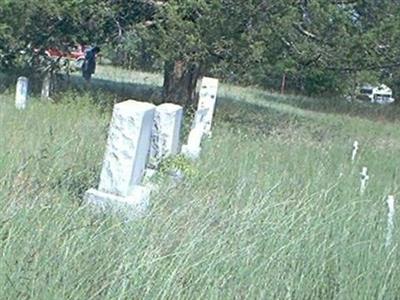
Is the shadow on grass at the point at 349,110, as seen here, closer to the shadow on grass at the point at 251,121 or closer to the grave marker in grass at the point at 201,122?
the shadow on grass at the point at 251,121

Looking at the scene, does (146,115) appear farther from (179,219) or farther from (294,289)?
(294,289)

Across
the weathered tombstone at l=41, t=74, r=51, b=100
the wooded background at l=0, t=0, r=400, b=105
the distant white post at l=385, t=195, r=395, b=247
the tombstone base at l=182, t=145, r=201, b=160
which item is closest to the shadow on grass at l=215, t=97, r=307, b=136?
the wooded background at l=0, t=0, r=400, b=105

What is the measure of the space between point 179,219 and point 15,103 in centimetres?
791

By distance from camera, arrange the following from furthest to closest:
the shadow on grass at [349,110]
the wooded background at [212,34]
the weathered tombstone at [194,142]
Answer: the shadow on grass at [349,110] < the wooded background at [212,34] < the weathered tombstone at [194,142]

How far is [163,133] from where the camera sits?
6.68 metres

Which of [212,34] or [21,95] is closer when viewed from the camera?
[21,95]

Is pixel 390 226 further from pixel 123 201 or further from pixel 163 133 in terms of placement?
pixel 163 133

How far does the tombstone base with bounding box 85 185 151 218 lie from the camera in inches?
193

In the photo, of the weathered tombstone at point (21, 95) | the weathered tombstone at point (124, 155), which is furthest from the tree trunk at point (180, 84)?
the weathered tombstone at point (124, 155)

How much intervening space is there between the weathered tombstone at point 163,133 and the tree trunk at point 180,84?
335 inches

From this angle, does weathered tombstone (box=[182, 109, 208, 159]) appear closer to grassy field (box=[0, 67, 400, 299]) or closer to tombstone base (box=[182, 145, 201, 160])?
tombstone base (box=[182, 145, 201, 160])

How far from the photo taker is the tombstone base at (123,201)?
16.1ft

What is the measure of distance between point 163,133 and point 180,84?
896 cm

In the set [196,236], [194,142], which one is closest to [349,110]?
[194,142]
